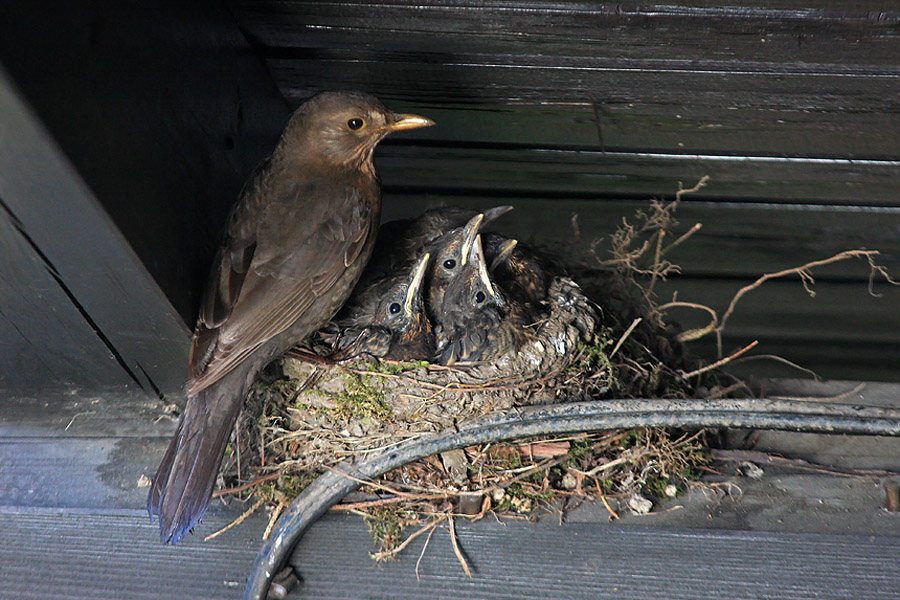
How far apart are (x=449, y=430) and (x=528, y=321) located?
0.66 metres

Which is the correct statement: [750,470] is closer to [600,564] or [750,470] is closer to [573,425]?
[600,564]

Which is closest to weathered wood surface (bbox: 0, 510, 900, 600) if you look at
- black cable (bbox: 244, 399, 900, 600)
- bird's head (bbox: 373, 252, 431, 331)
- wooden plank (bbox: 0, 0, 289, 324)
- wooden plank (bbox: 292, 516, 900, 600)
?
wooden plank (bbox: 292, 516, 900, 600)

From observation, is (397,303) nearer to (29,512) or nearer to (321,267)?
(321,267)

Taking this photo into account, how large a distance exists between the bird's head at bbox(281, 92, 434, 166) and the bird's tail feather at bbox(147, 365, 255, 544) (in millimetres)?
836

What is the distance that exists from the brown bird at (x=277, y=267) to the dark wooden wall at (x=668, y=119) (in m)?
0.26

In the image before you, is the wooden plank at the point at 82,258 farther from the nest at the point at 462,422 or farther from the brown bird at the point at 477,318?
the brown bird at the point at 477,318

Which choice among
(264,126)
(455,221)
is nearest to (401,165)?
(455,221)

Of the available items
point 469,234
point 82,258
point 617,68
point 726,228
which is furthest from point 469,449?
point 726,228

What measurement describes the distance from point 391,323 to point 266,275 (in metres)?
0.57

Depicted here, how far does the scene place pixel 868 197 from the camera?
2809 mm

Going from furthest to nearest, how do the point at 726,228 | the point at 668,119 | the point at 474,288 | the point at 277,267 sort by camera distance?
the point at 726,228 < the point at 474,288 < the point at 668,119 < the point at 277,267

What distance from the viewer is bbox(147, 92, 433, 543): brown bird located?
1943 mm

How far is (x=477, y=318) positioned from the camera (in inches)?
104

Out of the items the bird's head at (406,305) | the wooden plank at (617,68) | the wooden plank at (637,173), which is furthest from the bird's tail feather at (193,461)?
the wooden plank at (637,173)
